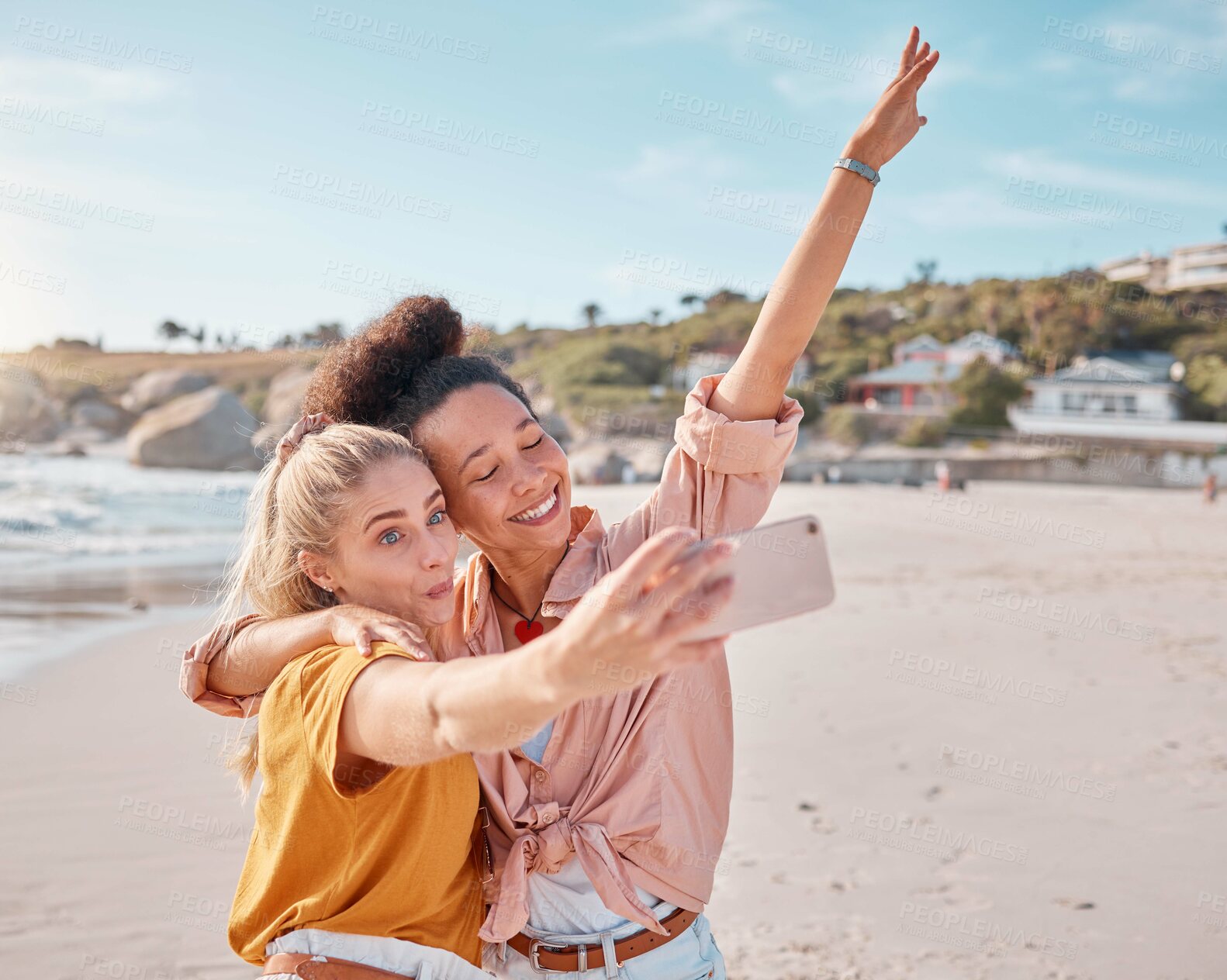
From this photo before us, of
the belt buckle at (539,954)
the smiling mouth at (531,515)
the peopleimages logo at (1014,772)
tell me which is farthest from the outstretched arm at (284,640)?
the peopleimages logo at (1014,772)

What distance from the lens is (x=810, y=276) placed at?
2.04m

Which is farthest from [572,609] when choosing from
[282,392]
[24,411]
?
[24,411]

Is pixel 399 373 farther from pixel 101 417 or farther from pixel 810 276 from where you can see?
pixel 101 417

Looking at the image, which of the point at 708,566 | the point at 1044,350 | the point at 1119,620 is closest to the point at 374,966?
the point at 708,566

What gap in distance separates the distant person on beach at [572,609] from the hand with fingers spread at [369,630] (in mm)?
80

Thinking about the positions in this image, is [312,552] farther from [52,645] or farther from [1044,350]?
[1044,350]

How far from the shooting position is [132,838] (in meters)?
5.19

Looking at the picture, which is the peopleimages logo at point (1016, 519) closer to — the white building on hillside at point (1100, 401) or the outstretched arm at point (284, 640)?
the outstretched arm at point (284, 640)

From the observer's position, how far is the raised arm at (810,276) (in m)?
2.03

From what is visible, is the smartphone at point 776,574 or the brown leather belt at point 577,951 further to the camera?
the brown leather belt at point 577,951

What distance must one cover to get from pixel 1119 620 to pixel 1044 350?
47541mm

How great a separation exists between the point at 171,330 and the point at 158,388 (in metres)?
36.2

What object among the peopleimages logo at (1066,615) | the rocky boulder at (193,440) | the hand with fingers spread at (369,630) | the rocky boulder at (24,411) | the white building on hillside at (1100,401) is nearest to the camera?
the hand with fingers spread at (369,630)

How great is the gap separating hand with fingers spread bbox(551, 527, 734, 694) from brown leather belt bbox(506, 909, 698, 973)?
1081 millimetres
